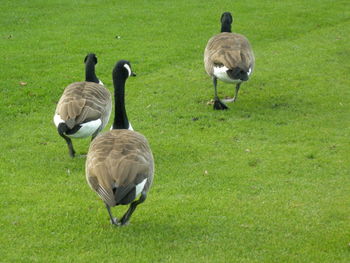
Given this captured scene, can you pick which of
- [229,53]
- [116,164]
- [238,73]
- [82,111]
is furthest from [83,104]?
[229,53]

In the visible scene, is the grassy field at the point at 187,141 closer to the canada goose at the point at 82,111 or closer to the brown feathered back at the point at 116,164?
the canada goose at the point at 82,111

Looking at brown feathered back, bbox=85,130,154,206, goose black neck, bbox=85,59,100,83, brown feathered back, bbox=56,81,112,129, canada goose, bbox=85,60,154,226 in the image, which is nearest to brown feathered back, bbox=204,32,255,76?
goose black neck, bbox=85,59,100,83

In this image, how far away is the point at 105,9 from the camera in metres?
23.3

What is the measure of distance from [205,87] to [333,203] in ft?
23.4

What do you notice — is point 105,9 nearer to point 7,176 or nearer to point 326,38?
point 326,38

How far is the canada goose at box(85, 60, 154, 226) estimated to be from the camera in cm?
738

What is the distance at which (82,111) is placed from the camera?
414 inches

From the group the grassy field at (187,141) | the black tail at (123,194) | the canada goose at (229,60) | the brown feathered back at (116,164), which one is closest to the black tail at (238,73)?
the canada goose at (229,60)

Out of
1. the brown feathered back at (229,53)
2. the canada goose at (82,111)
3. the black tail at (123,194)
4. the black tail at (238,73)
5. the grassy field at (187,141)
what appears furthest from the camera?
the brown feathered back at (229,53)

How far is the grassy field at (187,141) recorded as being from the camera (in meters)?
8.12

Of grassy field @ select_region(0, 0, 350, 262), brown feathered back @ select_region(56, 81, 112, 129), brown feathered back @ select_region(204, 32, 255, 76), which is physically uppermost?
brown feathered back @ select_region(56, 81, 112, 129)

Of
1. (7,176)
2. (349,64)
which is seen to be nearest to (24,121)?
(7,176)

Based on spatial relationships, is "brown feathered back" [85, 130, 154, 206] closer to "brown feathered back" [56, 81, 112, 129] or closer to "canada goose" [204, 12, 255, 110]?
"brown feathered back" [56, 81, 112, 129]

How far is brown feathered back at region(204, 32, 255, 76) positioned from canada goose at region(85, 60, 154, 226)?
17.2 feet
